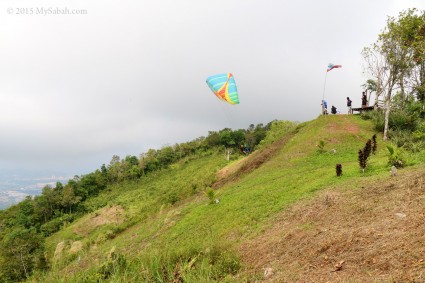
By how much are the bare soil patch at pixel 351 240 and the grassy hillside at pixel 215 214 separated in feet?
2.14

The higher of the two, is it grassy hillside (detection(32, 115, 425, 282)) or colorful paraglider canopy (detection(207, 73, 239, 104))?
colorful paraglider canopy (detection(207, 73, 239, 104))

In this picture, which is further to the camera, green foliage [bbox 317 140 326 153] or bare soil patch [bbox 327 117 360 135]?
bare soil patch [bbox 327 117 360 135]

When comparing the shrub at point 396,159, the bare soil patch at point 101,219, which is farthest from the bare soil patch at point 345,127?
the bare soil patch at point 101,219

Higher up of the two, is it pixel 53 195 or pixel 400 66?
pixel 400 66

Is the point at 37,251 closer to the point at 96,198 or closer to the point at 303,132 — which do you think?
the point at 96,198

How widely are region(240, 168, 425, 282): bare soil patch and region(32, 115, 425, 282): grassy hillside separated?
0.65 meters

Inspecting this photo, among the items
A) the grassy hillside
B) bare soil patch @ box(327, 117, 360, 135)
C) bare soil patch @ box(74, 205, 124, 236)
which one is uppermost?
bare soil patch @ box(327, 117, 360, 135)

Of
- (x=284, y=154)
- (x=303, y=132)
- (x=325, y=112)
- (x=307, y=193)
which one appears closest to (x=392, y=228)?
(x=307, y=193)

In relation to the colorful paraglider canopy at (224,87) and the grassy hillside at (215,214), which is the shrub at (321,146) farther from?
the colorful paraglider canopy at (224,87)

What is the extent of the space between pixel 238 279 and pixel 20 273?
33698mm

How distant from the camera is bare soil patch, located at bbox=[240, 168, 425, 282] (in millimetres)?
5570

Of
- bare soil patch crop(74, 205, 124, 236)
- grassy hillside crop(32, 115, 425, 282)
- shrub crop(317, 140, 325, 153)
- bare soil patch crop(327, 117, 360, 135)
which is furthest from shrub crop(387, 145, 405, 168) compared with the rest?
bare soil patch crop(74, 205, 124, 236)

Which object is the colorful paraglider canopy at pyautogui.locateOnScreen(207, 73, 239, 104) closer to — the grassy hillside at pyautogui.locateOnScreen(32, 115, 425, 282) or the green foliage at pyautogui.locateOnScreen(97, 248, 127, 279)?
the grassy hillside at pyautogui.locateOnScreen(32, 115, 425, 282)

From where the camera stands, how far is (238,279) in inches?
247
